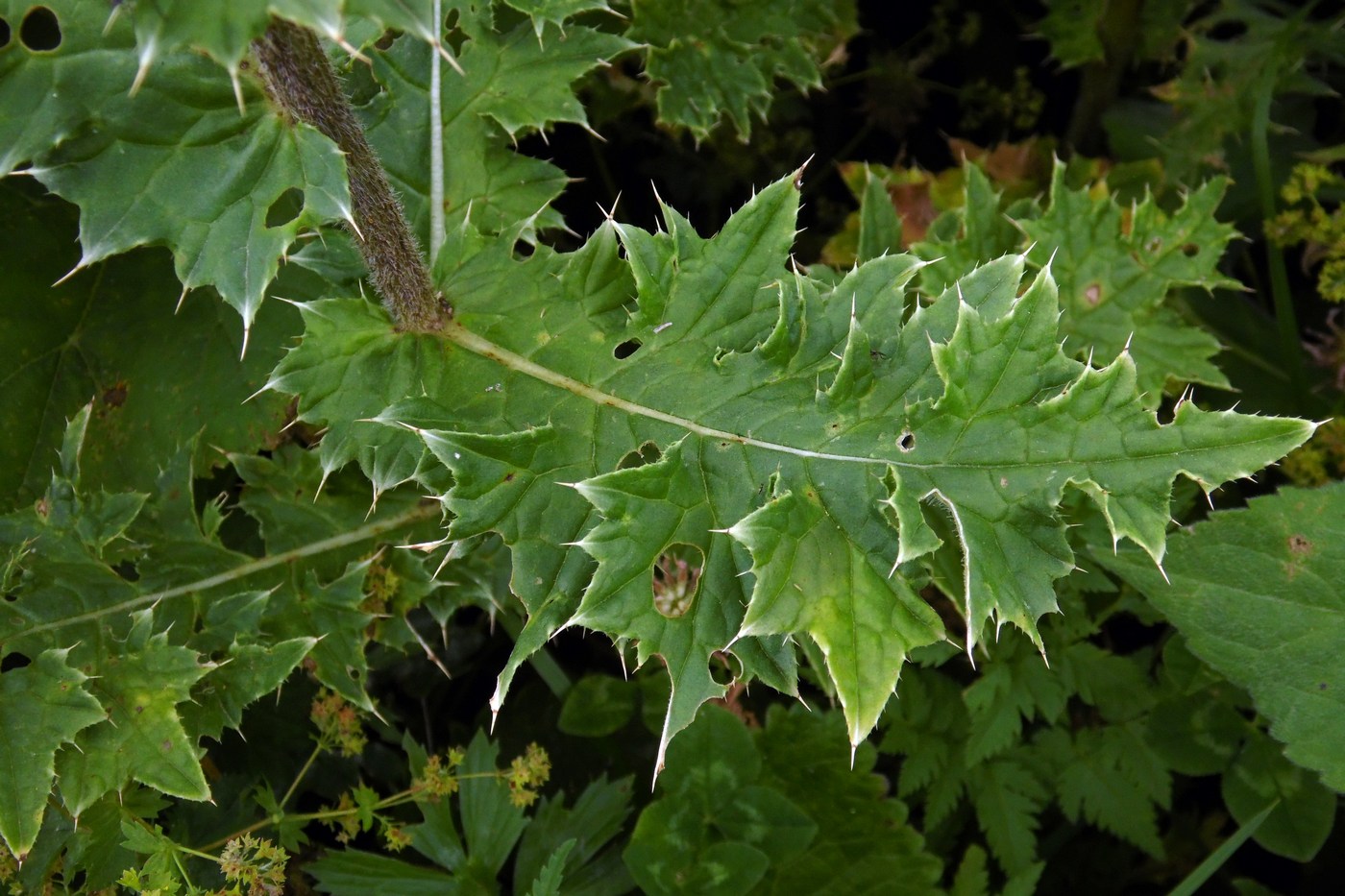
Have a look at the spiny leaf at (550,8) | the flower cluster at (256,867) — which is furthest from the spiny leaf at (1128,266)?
the flower cluster at (256,867)

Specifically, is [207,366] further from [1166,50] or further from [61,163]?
[1166,50]

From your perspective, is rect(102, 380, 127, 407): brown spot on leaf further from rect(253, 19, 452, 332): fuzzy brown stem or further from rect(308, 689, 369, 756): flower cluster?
rect(253, 19, 452, 332): fuzzy brown stem

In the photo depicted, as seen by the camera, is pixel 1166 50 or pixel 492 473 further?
pixel 1166 50

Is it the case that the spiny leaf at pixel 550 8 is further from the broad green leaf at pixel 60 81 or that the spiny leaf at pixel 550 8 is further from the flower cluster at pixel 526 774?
the flower cluster at pixel 526 774

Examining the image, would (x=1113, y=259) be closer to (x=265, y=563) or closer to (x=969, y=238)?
(x=969, y=238)

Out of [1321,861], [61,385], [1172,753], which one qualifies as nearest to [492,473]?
[61,385]
